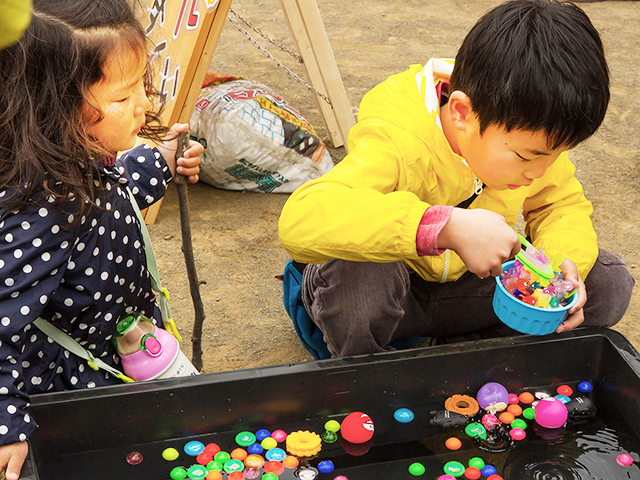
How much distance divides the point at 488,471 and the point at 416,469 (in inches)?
4.4

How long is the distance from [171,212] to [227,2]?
70 centimetres

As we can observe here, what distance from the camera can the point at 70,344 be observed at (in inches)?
40.8

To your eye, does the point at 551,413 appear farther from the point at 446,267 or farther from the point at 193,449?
the point at 193,449

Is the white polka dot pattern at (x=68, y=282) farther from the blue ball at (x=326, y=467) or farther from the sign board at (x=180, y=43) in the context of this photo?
the sign board at (x=180, y=43)

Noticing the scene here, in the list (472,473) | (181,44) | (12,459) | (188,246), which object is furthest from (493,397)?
(181,44)

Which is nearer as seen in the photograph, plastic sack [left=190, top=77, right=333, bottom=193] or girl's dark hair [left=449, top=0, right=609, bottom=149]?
girl's dark hair [left=449, top=0, right=609, bottom=149]

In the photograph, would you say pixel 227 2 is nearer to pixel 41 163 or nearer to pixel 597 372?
pixel 41 163

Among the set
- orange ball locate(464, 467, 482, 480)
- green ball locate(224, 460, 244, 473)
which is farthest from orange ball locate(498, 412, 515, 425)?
green ball locate(224, 460, 244, 473)

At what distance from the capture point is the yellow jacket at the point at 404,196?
1.00 metres

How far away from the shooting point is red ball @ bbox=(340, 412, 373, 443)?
1.04m

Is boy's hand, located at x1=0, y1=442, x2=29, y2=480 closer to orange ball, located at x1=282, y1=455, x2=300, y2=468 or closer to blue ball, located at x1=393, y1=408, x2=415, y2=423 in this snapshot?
orange ball, located at x1=282, y1=455, x2=300, y2=468

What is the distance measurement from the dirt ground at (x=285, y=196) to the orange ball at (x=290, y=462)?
485 millimetres

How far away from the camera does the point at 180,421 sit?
1013 millimetres

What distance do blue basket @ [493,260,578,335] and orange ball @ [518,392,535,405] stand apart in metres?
0.12
